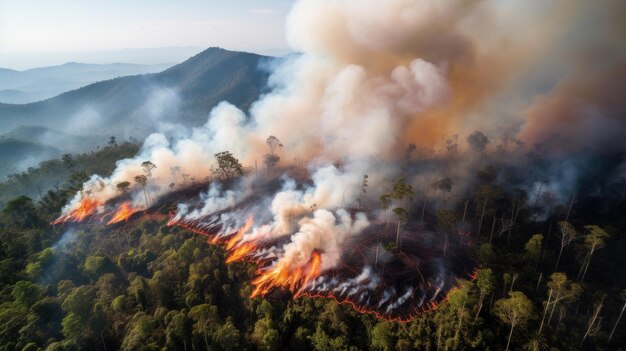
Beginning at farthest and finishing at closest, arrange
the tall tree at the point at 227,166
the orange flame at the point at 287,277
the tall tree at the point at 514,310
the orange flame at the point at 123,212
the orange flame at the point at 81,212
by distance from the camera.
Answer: the tall tree at the point at 227,166 < the orange flame at the point at 81,212 < the orange flame at the point at 123,212 < the orange flame at the point at 287,277 < the tall tree at the point at 514,310

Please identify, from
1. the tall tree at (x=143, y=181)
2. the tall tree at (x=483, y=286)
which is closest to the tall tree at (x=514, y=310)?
the tall tree at (x=483, y=286)

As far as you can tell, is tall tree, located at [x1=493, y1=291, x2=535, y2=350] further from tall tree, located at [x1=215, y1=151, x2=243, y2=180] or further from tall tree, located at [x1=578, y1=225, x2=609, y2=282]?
tall tree, located at [x1=215, y1=151, x2=243, y2=180]

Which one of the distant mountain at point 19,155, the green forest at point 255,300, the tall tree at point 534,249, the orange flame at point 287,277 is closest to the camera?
the green forest at point 255,300

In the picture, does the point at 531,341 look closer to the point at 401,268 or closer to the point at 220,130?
the point at 401,268

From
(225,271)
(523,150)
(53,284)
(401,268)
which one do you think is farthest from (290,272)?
(523,150)

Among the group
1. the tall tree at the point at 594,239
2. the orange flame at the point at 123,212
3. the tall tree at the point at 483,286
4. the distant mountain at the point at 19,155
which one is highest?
the tall tree at the point at 594,239

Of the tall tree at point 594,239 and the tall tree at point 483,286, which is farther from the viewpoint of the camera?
the tall tree at point 594,239

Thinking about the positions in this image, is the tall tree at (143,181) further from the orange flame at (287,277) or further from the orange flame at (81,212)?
the orange flame at (287,277)
